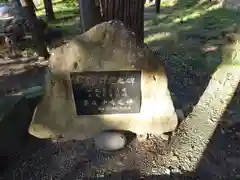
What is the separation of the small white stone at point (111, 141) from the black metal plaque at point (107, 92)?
289 millimetres

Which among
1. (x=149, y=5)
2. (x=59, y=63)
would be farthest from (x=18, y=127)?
(x=149, y=5)

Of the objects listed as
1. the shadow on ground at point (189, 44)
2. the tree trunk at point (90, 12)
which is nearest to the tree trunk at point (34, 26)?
the tree trunk at point (90, 12)

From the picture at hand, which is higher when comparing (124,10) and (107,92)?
(124,10)

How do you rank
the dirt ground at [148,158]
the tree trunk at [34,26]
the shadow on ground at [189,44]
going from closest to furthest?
the dirt ground at [148,158] < the shadow on ground at [189,44] < the tree trunk at [34,26]

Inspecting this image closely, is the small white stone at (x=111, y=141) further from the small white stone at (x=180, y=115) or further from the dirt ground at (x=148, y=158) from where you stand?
the small white stone at (x=180, y=115)

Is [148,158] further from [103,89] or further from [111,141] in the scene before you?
[103,89]

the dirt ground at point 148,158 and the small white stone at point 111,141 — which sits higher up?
the small white stone at point 111,141

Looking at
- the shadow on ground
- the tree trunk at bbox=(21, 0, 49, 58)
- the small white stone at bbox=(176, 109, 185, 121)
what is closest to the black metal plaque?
the small white stone at bbox=(176, 109, 185, 121)

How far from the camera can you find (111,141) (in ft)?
10.1

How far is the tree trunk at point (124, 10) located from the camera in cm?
321

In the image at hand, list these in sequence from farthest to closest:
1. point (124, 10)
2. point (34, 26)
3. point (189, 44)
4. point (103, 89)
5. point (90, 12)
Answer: point (189, 44) < point (34, 26) < point (90, 12) < point (124, 10) < point (103, 89)

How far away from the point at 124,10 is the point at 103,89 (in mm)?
1085

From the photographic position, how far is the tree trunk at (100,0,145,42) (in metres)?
3.21

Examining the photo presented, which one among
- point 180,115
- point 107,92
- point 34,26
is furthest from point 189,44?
point 107,92
